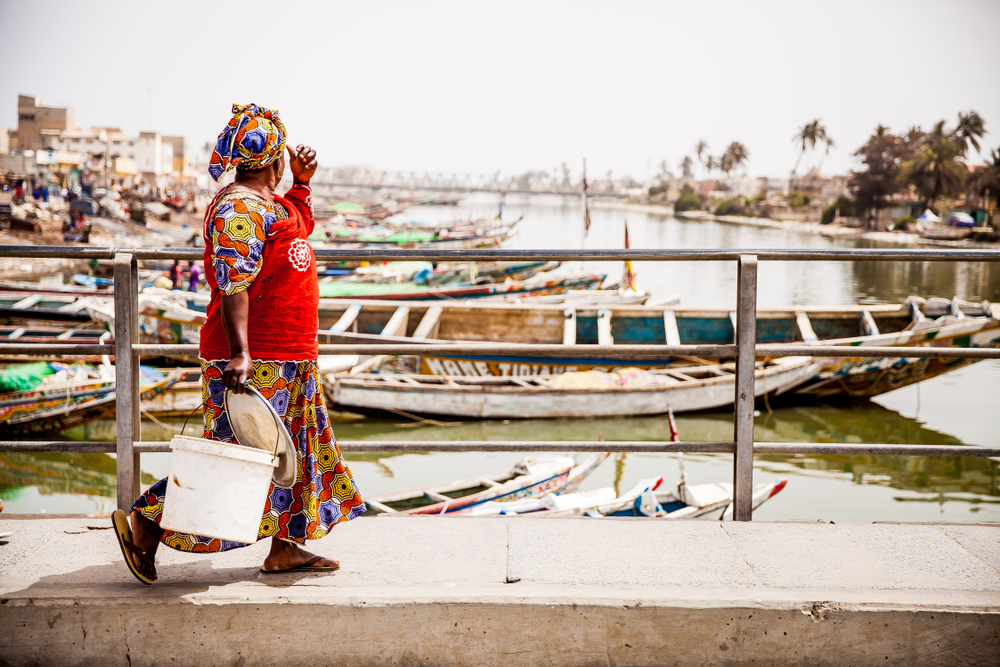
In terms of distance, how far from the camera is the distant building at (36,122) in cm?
11839

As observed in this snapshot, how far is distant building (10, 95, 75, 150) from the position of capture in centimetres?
11839

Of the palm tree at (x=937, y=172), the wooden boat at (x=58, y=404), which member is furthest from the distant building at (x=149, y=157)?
the wooden boat at (x=58, y=404)

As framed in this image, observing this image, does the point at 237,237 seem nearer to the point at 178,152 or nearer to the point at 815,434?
the point at 815,434

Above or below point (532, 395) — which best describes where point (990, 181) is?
above

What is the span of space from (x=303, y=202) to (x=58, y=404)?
9.36m

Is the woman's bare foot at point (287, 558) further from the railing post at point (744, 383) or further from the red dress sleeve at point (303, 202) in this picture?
the railing post at point (744, 383)

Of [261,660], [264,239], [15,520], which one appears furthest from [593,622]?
[15,520]

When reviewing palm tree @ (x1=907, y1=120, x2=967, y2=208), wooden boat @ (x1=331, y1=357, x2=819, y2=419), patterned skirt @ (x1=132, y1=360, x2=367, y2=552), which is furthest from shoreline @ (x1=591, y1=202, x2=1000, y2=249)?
patterned skirt @ (x1=132, y1=360, x2=367, y2=552)

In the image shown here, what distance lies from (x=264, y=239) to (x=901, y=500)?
9.55m

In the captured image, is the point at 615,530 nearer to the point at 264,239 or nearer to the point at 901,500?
the point at 264,239

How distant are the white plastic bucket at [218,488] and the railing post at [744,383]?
5.91ft

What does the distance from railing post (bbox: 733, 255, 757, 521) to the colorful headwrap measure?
1.75m

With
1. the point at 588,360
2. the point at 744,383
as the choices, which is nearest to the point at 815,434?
the point at 588,360

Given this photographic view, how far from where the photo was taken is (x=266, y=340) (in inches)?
105
